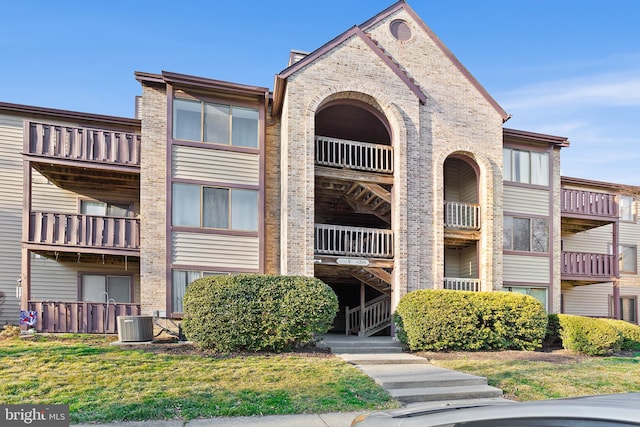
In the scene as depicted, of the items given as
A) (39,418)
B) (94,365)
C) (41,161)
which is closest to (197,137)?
(41,161)

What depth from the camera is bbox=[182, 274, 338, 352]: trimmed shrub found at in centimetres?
1067

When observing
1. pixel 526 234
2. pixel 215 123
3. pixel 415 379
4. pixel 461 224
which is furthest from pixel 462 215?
pixel 215 123

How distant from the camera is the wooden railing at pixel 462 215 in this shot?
52.1 ft

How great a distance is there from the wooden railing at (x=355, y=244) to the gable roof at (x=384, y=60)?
15.0 ft

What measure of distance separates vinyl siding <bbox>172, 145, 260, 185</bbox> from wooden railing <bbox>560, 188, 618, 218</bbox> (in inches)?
518

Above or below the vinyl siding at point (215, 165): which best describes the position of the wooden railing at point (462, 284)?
below

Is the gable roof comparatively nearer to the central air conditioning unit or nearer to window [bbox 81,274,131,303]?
the central air conditioning unit

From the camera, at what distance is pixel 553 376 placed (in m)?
9.65

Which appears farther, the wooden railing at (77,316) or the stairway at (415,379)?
the wooden railing at (77,316)

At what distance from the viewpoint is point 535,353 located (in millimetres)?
12570

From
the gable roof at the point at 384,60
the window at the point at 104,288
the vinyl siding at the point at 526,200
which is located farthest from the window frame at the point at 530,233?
the window at the point at 104,288

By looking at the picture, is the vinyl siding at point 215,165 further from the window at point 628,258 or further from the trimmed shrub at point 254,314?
the window at point 628,258

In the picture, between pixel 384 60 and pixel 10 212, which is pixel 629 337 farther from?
pixel 10 212

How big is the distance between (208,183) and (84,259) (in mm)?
5242
